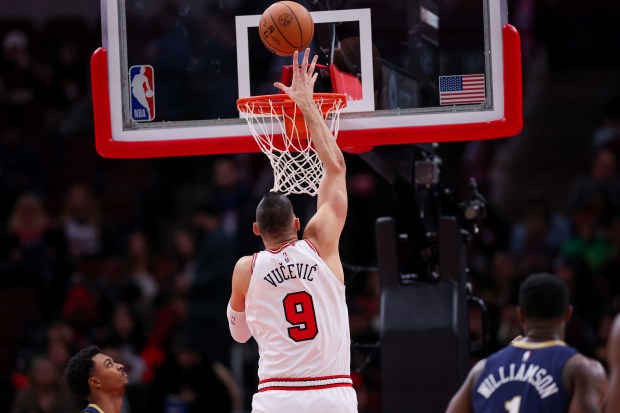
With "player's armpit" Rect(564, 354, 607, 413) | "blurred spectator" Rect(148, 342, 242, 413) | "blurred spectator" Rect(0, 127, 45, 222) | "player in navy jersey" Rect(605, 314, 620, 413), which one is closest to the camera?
"player in navy jersey" Rect(605, 314, 620, 413)

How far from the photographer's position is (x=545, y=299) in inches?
197

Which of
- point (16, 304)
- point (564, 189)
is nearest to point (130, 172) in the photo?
point (16, 304)

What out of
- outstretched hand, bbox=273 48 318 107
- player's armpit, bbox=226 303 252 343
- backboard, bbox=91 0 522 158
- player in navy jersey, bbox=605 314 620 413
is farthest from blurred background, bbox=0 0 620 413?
player in navy jersey, bbox=605 314 620 413

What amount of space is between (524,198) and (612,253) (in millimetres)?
3453

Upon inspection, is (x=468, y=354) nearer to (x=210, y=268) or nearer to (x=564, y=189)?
(x=210, y=268)

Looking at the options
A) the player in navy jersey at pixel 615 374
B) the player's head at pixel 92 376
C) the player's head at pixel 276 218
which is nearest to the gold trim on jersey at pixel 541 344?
the player in navy jersey at pixel 615 374

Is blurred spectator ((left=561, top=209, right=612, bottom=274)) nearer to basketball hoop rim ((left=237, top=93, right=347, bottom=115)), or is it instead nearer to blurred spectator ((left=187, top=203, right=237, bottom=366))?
blurred spectator ((left=187, top=203, right=237, bottom=366))

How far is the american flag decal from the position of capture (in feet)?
22.0

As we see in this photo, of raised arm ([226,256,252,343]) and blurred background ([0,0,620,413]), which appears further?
blurred background ([0,0,620,413])

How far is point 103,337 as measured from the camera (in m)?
11.1

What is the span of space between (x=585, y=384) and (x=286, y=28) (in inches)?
105

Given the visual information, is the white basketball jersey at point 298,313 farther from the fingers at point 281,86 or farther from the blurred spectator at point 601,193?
the blurred spectator at point 601,193

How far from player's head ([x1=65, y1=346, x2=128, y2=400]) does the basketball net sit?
4.08ft

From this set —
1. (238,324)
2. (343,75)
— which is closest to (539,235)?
(343,75)
